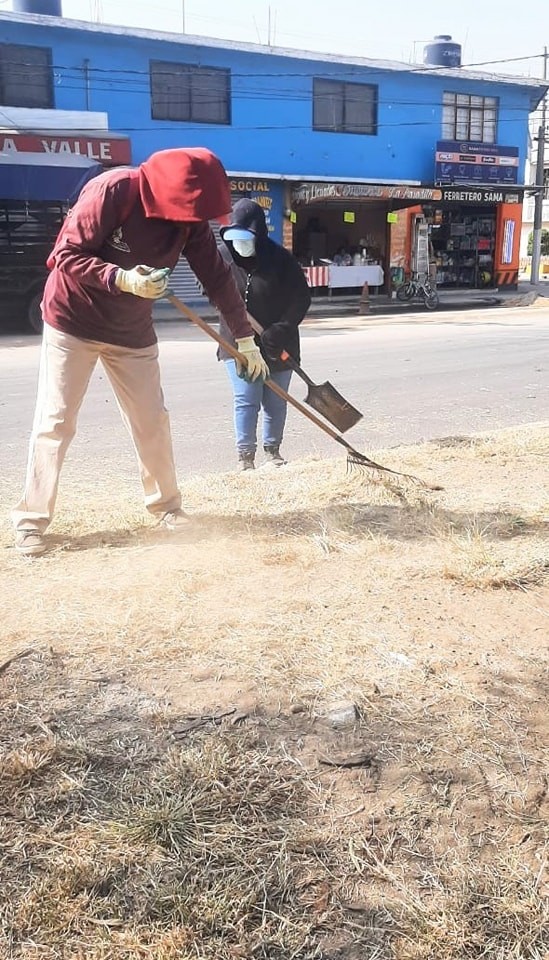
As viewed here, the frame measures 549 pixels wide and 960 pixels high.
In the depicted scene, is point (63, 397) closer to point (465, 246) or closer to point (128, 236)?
point (128, 236)

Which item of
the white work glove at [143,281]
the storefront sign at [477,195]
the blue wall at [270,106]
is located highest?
the blue wall at [270,106]

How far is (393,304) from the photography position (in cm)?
2452

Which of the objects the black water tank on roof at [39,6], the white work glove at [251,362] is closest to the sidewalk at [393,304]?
the black water tank on roof at [39,6]

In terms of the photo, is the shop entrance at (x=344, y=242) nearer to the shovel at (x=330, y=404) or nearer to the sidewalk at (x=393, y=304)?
the sidewalk at (x=393, y=304)

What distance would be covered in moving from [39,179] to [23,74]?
21.1 ft

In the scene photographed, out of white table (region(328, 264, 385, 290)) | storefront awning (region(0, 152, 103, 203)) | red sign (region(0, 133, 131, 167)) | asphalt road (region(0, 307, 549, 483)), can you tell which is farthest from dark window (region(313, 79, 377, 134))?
asphalt road (region(0, 307, 549, 483))

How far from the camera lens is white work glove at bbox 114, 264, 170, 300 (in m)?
3.60

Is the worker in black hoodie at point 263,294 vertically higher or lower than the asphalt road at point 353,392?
higher

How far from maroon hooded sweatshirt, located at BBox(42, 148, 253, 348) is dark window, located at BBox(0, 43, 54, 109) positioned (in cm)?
1843

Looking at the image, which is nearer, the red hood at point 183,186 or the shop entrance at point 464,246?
the red hood at point 183,186

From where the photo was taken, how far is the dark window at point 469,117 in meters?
26.6

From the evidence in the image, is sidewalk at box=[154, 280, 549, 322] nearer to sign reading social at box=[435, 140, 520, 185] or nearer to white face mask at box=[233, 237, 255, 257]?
sign reading social at box=[435, 140, 520, 185]

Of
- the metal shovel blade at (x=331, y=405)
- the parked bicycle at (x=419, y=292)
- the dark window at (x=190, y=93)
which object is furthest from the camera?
the parked bicycle at (x=419, y=292)

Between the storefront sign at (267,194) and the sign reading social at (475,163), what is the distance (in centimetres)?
538
